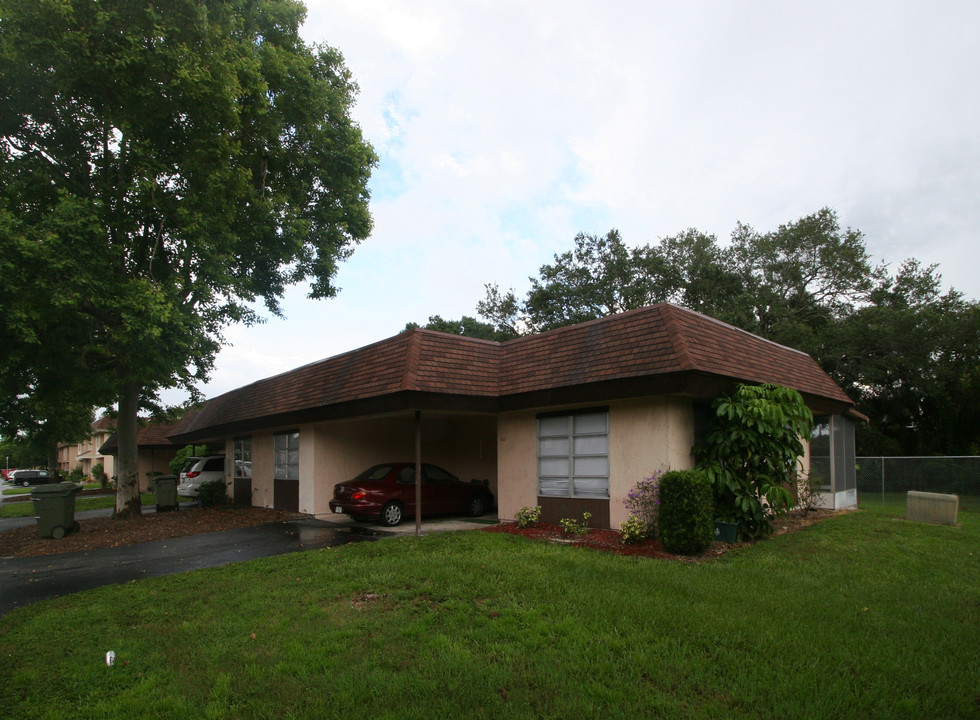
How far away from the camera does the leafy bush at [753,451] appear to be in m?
9.50

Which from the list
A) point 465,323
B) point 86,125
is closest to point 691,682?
point 86,125

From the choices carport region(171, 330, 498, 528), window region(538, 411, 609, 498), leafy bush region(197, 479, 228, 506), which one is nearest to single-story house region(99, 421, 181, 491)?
carport region(171, 330, 498, 528)

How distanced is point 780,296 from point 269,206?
1014 inches

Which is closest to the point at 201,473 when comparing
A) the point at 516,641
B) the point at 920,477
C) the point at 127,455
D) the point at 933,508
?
the point at 127,455

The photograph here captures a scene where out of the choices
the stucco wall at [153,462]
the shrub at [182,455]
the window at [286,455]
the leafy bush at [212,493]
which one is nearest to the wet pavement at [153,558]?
the window at [286,455]

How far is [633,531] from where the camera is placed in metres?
9.52

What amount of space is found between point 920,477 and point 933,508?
24.0 feet

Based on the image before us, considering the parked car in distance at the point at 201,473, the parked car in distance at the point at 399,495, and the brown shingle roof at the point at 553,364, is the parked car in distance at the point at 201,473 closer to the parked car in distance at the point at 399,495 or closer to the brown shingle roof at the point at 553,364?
the brown shingle roof at the point at 553,364

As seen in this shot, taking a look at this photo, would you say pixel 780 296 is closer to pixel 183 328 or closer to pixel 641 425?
pixel 641 425

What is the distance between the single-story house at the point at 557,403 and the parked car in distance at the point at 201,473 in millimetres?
6729

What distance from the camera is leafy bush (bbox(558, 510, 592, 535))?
10.7 meters

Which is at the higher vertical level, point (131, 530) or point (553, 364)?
point (553, 364)

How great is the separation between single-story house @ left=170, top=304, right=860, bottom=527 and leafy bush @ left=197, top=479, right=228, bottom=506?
12.5 ft

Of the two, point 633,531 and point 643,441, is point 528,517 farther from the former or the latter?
point 643,441
